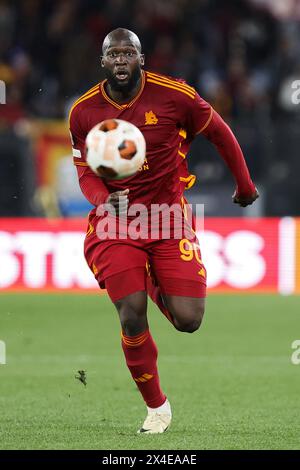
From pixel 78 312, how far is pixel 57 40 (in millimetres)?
5293

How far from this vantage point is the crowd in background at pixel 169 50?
16047 millimetres

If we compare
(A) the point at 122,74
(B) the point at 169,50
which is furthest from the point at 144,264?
(B) the point at 169,50

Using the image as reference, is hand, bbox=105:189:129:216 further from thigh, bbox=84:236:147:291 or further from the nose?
the nose

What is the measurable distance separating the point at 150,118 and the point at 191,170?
25.7 feet

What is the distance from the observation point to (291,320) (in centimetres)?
1230

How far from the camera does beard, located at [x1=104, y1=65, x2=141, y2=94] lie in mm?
6469

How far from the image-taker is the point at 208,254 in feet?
47.1

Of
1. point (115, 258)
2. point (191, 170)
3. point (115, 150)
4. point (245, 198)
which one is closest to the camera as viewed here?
point (115, 150)

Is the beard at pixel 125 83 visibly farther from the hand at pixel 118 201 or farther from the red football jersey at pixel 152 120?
the hand at pixel 118 201

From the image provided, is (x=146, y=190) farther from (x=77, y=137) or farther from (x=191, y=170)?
(x=191, y=170)

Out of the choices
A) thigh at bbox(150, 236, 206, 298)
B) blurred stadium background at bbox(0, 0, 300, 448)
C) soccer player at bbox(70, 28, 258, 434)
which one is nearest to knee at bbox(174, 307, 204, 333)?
soccer player at bbox(70, 28, 258, 434)

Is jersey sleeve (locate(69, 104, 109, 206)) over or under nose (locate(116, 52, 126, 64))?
under

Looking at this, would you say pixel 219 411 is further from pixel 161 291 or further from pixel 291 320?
pixel 291 320
